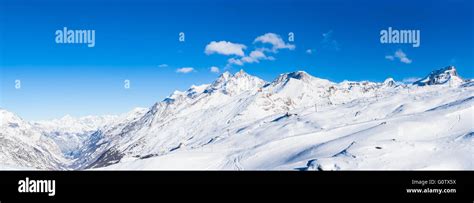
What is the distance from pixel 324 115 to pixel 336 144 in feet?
239

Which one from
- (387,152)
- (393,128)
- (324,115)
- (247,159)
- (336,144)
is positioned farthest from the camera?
(324,115)

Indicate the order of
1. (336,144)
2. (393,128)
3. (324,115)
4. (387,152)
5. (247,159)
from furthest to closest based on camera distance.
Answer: (324,115)
(393,128)
(247,159)
(336,144)
(387,152)

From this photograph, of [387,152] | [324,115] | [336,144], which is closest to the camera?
[387,152]
